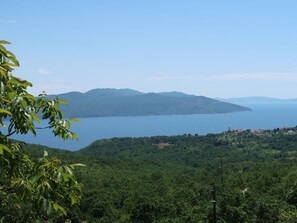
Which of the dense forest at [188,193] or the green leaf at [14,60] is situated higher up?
the green leaf at [14,60]

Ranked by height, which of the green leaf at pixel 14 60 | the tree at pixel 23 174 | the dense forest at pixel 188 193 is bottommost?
the dense forest at pixel 188 193

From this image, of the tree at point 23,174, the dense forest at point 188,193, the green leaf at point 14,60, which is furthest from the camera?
the dense forest at point 188,193

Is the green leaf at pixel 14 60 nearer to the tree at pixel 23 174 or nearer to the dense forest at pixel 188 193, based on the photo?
the tree at pixel 23 174

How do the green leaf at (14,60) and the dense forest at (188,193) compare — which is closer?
→ the green leaf at (14,60)

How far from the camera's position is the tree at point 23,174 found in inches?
135

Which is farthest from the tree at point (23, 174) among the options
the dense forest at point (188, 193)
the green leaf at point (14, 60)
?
the dense forest at point (188, 193)

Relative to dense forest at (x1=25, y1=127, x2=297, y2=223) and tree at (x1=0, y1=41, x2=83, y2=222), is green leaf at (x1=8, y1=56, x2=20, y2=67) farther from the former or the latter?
dense forest at (x1=25, y1=127, x2=297, y2=223)

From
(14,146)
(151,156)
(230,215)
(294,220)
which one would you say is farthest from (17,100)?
(151,156)

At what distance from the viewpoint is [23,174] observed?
419 centimetres

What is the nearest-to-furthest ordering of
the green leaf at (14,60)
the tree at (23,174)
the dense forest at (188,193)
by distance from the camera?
the tree at (23,174) < the green leaf at (14,60) < the dense forest at (188,193)

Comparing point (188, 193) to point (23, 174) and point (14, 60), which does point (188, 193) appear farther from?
point (14, 60)

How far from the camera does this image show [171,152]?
178 m

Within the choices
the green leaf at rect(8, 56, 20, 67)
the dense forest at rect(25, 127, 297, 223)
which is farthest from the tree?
the dense forest at rect(25, 127, 297, 223)

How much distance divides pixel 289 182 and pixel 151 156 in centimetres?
11878
